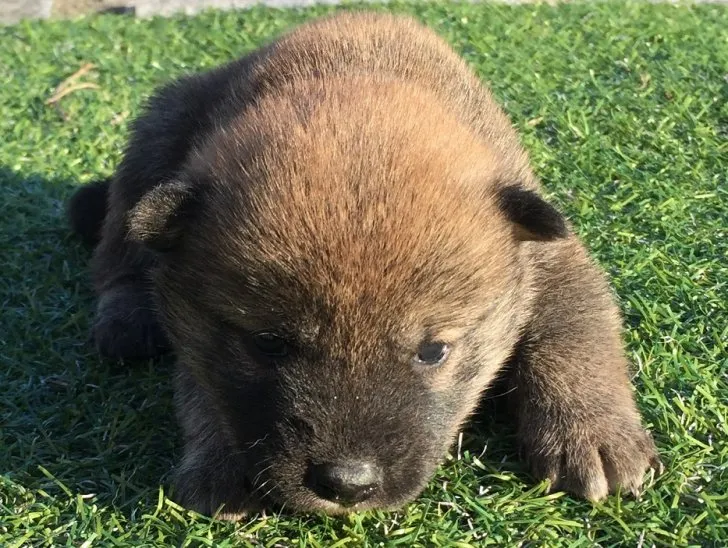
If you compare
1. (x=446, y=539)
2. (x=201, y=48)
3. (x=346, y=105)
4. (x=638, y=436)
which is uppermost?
(x=346, y=105)

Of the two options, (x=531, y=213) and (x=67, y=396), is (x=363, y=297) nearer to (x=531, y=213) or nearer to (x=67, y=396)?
(x=531, y=213)

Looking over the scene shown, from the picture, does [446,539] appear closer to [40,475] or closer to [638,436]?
[638,436]

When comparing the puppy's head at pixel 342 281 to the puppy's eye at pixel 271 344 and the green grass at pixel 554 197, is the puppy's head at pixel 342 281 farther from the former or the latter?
the green grass at pixel 554 197

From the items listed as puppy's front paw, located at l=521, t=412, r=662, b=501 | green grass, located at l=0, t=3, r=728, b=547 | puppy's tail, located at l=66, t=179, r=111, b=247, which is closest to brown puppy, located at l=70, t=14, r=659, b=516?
puppy's front paw, located at l=521, t=412, r=662, b=501

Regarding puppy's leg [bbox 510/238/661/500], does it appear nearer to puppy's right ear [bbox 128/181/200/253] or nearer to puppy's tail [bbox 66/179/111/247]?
puppy's right ear [bbox 128/181/200/253]

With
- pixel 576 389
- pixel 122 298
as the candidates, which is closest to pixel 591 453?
pixel 576 389

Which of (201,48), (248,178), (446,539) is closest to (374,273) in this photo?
(248,178)

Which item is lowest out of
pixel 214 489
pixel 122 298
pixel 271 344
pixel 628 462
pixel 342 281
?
pixel 122 298

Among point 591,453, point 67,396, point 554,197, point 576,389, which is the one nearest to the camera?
point 591,453
